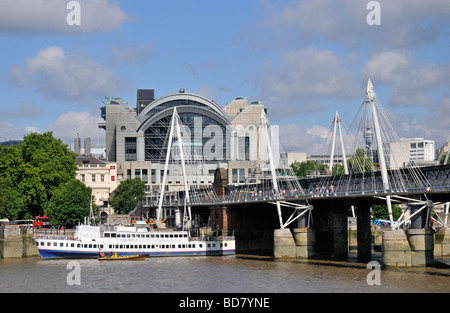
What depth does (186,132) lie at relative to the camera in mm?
194000

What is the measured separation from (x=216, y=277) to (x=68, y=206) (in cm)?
5444

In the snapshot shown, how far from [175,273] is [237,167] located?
106053 mm

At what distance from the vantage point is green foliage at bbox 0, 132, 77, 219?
131 m

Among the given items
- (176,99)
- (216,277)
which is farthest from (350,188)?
(176,99)

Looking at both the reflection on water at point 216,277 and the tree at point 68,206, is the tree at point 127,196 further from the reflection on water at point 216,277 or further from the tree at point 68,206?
the reflection on water at point 216,277

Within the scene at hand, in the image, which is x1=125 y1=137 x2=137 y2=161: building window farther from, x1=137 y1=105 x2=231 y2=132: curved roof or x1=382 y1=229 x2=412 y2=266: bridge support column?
x1=382 y1=229 x2=412 y2=266: bridge support column

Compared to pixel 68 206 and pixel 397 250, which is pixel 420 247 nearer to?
pixel 397 250

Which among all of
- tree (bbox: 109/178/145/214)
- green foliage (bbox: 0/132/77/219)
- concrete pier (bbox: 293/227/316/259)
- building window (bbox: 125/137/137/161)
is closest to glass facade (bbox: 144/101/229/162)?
building window (bbox: 125/137/137/161)

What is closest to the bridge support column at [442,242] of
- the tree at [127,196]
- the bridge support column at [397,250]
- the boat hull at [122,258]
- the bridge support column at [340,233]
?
the bridge support column at [340,233]

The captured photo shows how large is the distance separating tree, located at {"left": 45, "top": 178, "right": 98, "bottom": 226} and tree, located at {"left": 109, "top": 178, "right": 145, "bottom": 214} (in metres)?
31.1

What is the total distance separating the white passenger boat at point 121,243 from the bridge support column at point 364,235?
804 inches

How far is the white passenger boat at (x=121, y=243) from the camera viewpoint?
326ft

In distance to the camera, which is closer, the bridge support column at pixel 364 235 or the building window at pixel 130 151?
the bridge support column at pixel 364 235
